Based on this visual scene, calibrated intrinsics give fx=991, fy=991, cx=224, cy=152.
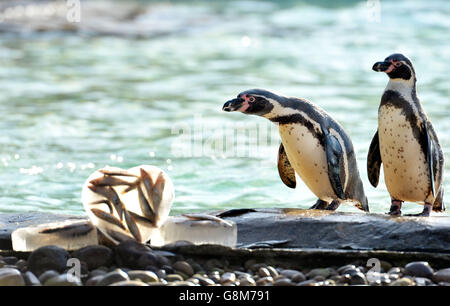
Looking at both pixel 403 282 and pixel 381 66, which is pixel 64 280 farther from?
pixel 381 66

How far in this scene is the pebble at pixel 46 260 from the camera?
403cm

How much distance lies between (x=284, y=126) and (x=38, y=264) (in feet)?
4.88

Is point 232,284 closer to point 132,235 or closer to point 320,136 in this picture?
point 132,235

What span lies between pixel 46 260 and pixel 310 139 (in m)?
1.51

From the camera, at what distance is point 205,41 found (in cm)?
1570

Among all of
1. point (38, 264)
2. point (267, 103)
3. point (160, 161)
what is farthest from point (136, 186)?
point (160, 161)

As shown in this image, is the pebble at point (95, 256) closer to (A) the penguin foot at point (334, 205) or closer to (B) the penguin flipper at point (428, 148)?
(A) the penguin foot at point (334, 205)

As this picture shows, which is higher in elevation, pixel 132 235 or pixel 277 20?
pixel 277 20

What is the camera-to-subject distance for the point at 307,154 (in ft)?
16.1

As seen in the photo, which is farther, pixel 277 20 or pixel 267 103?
pixel 277 20

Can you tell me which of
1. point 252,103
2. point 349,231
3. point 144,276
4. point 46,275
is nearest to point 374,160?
point 252,103

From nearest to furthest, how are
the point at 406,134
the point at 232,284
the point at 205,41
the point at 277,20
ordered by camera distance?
1. the point at 232,284
2. the point at 406,134
3. the point at 205,41
4. the point at 277,20

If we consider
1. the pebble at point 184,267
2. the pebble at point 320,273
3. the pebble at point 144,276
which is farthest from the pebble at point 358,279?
the pebble at point 144,276

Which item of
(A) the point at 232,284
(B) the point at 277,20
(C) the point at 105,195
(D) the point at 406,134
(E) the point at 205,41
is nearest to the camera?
(A) the point at 232,284
